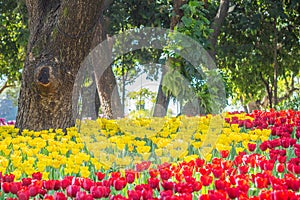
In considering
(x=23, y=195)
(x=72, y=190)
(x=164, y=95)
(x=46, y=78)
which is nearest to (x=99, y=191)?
(x=72, y=190)

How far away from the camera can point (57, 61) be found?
629 centimetres

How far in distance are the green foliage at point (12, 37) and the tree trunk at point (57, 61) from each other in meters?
5.31

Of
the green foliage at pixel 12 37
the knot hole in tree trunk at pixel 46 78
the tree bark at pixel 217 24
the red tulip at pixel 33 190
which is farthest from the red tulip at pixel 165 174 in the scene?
the green foliage at pixel 12 37

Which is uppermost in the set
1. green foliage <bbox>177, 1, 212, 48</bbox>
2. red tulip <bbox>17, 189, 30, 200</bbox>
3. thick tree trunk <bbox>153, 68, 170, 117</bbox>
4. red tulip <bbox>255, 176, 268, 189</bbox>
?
green foliage <bbox>177, 1, 212, 48</bbox>

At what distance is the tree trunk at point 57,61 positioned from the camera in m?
6.27

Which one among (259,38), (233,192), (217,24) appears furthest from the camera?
(259,38)

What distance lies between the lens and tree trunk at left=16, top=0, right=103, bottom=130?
20.6 ft

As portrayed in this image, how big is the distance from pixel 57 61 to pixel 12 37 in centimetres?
856

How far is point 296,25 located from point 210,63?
15.9 ft

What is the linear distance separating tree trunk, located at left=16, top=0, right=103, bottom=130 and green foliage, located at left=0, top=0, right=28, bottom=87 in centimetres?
531

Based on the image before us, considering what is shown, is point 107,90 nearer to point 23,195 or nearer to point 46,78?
point 46,78

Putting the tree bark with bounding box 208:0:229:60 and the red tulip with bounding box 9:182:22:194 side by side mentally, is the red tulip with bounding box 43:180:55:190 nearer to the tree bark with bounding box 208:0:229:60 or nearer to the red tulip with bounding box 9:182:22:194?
the red tulip with bounding box 9:182:22:194

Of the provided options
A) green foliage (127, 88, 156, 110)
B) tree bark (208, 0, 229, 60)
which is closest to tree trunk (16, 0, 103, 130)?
green foliage (127, 88, 156, 110)

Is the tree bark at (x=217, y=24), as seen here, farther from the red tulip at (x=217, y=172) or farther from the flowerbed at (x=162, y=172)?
the red tulip at (x=217, y=172)
